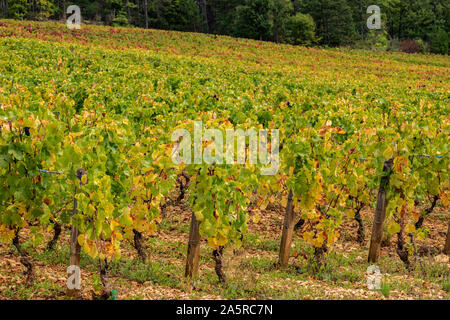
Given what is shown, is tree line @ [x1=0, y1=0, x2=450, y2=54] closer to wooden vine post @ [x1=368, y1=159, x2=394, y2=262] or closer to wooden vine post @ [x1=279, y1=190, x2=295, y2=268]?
wooden vine post @ [x1=368, y1=159, x2=394, y2=262]

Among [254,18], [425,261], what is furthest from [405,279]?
[254,18]

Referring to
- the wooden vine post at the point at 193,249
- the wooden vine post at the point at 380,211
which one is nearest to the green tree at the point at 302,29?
the wooden vine post at the point at 380,211

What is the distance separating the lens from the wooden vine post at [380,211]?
5.33 m

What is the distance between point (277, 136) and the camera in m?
6.30

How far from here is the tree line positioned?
180 feet

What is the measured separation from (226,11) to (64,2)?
22513 millimetres

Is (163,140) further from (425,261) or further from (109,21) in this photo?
(109,21)

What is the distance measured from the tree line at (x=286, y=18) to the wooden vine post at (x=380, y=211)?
49023 mm

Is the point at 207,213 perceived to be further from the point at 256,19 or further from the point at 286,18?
the point at 286,18

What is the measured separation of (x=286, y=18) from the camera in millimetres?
55531

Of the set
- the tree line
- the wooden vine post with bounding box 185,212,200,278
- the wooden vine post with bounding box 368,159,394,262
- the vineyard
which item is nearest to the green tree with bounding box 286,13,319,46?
the tree line

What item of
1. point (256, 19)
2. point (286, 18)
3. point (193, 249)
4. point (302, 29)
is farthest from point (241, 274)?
point (286, 18)

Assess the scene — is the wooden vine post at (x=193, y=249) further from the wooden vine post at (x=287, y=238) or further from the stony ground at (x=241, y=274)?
the wooden vine post at (x=287, y=238)
